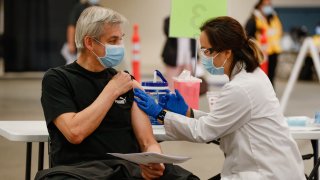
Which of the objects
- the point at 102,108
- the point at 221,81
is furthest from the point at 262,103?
the point at 221,81

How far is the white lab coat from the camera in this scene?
8.33 feet

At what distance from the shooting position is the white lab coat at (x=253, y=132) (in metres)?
2.54

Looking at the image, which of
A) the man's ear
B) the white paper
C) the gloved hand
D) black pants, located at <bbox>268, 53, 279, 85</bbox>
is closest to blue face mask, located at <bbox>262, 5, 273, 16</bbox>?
black pants, located at <bbox>268, 53, 279, 85</bbox>

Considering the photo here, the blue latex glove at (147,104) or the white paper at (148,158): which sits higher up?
the blue latex glove at (147,104)

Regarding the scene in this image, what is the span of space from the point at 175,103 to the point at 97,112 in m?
0.48

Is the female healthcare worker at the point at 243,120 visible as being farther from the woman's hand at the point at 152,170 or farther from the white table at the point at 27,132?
the white table at the point at 27,132

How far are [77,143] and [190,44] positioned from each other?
6.14 meters

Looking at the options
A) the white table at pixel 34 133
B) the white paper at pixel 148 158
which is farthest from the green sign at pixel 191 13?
the white paper at pixel 148 158

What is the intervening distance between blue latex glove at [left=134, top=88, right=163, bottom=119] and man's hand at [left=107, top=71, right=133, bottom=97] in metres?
0.06

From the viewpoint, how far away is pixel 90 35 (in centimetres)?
275

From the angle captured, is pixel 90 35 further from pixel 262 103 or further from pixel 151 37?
pixel 151 37

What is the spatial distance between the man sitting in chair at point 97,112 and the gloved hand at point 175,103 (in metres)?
0.16

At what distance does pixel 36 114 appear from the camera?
761 centimetres

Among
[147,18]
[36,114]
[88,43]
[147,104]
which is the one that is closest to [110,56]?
[88,43]
